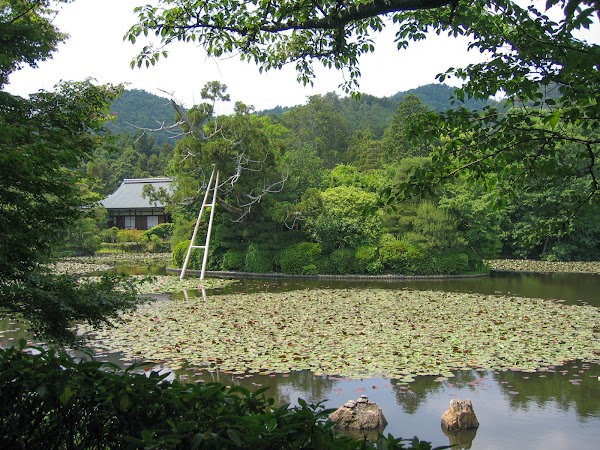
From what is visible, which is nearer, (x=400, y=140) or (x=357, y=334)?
(x=357, y=334)

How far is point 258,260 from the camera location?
1978cm

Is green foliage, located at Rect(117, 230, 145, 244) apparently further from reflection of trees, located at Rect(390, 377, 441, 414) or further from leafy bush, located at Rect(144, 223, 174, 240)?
reflection of trees, located at Rect(390, 377, 441, 414)

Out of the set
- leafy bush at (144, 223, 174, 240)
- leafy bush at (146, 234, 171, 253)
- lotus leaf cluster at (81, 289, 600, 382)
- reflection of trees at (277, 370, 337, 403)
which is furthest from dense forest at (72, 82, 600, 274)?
reflection of trees at (277, 370, 337, 403)

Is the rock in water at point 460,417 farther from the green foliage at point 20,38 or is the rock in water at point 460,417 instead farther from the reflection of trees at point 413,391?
the green foliage at point 20,38

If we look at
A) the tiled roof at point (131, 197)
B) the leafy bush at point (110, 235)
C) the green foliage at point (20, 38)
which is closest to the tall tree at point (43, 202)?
the green foliage at point (20, 38)

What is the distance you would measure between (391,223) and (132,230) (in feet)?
62.2

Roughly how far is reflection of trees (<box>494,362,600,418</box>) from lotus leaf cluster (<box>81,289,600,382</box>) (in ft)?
0.85

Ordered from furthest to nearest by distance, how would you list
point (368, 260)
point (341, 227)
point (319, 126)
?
1. point (319, 126)
2. point (341, 227)
3. point (368, 260)

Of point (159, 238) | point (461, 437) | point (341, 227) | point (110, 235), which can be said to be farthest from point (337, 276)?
point (110, 235)

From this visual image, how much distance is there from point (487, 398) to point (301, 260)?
44.4ft

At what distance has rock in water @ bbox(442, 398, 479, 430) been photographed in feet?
16.9

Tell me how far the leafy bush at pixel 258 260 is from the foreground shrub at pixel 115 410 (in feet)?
57.7

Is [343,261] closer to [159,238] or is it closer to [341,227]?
[341,227]

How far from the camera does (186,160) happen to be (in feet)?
63.9
